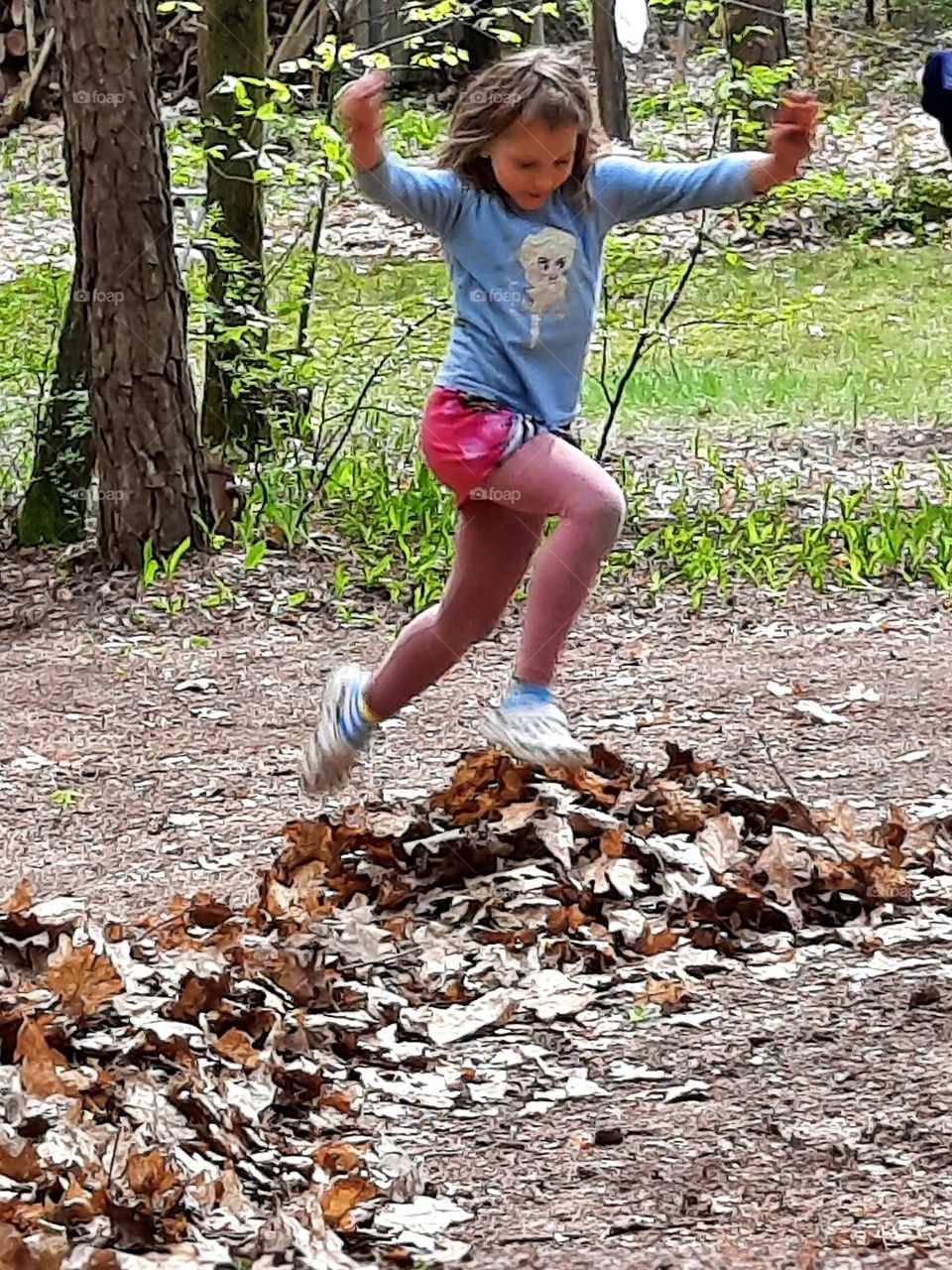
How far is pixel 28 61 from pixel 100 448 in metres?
13.6

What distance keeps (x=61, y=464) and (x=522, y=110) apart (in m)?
4.57

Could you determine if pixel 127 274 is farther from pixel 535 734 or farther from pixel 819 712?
pixel 535 734

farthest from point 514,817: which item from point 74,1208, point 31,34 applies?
point 31,34

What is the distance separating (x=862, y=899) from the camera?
4.07 metres

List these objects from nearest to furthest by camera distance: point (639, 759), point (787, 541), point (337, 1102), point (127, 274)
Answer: point (337, 1102) < point (639, 759) < point (127, 274) < point (787, 541)

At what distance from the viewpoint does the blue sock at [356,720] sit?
4.32 meters

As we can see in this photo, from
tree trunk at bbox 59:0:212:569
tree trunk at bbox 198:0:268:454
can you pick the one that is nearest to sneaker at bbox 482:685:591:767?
tree trunk at bbox 59:0:212:569

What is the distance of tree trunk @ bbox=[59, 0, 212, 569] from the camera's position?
7.27m

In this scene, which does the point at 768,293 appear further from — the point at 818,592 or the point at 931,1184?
the point at 931,1184

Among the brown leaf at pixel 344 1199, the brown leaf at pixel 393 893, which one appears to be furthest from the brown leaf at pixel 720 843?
the brown leaf at pixel 344 1199

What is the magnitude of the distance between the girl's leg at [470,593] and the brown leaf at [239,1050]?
122 centimetres

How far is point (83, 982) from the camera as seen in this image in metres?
3.33

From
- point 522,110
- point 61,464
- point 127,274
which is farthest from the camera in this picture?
point 61,464

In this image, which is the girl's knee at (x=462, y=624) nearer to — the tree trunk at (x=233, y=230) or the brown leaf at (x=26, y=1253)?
the brown leaf at (x=26, y=1253)
